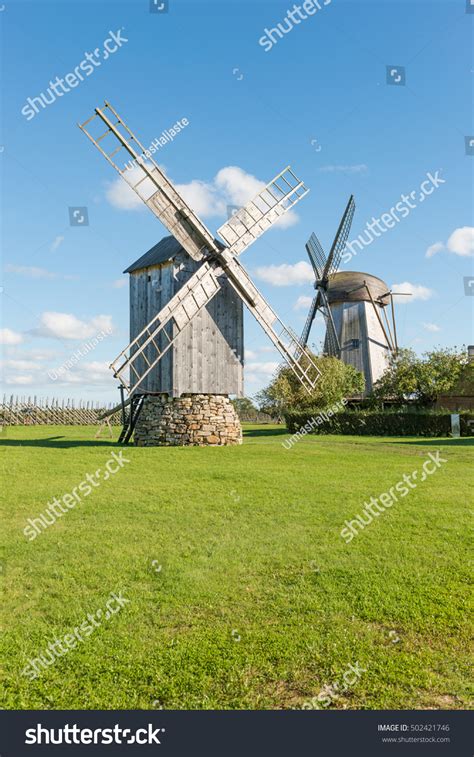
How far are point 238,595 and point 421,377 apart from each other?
34.9m

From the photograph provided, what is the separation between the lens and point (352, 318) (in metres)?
44.2

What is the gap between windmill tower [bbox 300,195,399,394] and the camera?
43688mm

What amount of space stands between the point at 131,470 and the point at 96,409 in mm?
40003

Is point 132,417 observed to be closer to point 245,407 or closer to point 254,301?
point 254,301

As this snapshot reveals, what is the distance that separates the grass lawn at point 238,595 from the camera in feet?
16.5

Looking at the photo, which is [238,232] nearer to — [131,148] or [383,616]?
[131,148]

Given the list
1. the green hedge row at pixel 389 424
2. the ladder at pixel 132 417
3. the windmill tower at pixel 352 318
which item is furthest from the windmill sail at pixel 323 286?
the ladder at pixel 132 417

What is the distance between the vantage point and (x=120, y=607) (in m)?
6.64

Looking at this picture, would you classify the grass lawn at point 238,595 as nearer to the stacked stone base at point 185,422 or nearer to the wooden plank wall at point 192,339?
the stacked stone base at point 185,422

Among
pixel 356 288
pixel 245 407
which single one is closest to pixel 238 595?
pixel 356 288

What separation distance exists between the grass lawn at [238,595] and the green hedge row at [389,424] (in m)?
18.8

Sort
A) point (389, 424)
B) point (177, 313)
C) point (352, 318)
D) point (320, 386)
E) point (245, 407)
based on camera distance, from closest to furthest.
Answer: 1. point (177, 313)
2. point (389, 424)
3. point (320, 386)
4. point (352, 318)
5. point (245, 407)

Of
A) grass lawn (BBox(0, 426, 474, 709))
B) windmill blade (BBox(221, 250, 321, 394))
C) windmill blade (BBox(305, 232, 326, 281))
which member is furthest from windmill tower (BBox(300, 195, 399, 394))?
grass lawn (BBox(0, 426, 474, 709))
